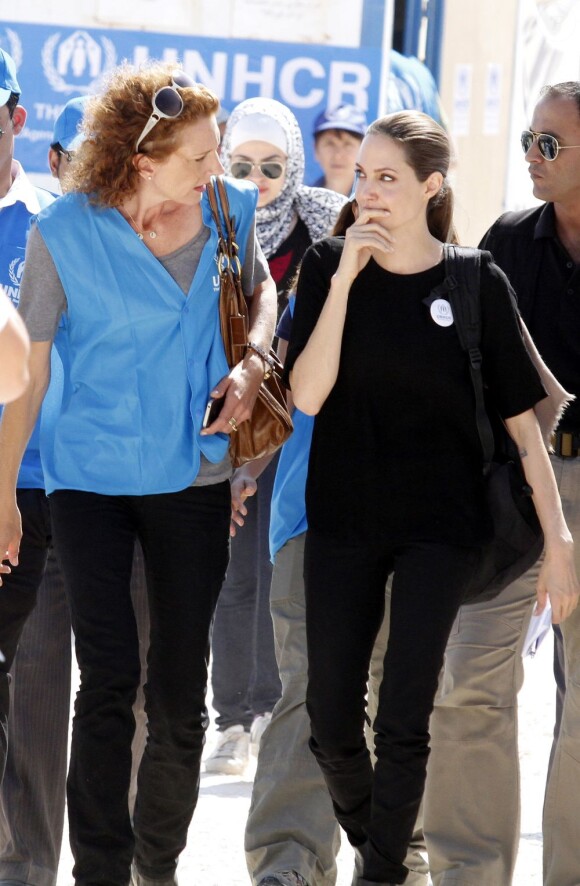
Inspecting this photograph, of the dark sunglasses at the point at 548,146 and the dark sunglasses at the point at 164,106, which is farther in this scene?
the dark sunglasses at the point at 548,146

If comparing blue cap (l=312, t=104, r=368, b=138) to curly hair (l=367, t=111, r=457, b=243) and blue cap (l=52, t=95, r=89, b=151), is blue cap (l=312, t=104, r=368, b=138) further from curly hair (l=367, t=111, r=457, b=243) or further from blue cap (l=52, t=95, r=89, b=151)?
curly hair (l=367, t=111, r=457, b=243)

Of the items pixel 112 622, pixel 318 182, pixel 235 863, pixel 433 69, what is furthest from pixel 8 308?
pixel 433 69

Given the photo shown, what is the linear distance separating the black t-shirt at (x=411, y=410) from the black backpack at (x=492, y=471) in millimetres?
29

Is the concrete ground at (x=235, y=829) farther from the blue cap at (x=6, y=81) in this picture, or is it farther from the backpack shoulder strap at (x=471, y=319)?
the blue cap at (x=6, y=81)

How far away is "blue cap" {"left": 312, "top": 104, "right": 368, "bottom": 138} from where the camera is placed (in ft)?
28.3

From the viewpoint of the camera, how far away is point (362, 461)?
3951mm

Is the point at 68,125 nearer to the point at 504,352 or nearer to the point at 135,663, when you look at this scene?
the point at 504,352

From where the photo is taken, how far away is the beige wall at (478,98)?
12477mm

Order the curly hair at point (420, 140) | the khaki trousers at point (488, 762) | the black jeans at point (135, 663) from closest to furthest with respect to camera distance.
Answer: the black jeans at point (135, 663) < the curly hair at point (420, 140) < the khaki trousers at point (488, 762)

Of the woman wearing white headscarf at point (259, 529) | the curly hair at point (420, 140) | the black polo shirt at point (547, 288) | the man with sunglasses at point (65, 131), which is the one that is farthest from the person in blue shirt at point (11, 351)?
the woman wearing white headscarf at point (259, 529)

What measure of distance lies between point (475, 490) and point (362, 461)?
0.30 metres

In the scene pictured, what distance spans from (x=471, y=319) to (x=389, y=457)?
404 mm

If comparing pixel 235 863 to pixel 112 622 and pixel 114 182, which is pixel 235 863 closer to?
→ pixel 112 622

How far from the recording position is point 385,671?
151 inches
